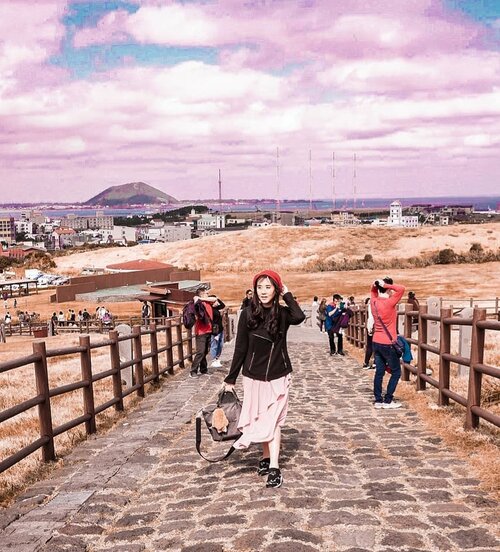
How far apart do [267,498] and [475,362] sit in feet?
9.58

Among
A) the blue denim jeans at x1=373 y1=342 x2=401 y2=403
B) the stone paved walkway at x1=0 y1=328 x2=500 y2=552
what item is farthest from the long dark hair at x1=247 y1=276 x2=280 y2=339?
the blue denim jeans at x1=373 y1=342 x2=401 y2=403

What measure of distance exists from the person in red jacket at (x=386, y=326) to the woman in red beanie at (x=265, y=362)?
138 inches

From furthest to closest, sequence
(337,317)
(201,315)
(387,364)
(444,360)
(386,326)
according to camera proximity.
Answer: (337,317)
(201,315)
(387,364)
(386,326)
(444,360)

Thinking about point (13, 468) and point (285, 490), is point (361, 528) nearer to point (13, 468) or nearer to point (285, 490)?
point (285, 490)

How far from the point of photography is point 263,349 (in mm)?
5379

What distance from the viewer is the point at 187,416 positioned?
891 cm

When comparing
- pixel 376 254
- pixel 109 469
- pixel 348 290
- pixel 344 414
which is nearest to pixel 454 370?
pixel 344 414

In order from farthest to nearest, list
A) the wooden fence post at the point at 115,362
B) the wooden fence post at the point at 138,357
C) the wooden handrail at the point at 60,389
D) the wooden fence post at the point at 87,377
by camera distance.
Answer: the wooden fence post at the point at 138,357, the wooden fence post at the point at 115,362, the wooden fence post at the point at 87,377, the wooden handrail at the point at 60,389

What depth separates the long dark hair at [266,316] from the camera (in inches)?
209

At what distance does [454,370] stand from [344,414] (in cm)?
528

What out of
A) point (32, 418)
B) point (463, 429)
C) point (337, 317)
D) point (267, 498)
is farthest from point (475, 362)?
point (337, 317)

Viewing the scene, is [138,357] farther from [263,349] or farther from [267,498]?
[267,498]

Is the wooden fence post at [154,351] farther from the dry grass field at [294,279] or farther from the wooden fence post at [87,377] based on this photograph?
the wooden fence post at [87,377]

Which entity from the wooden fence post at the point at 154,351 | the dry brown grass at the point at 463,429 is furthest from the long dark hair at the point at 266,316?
the wooden fence post at the point at 154,351
